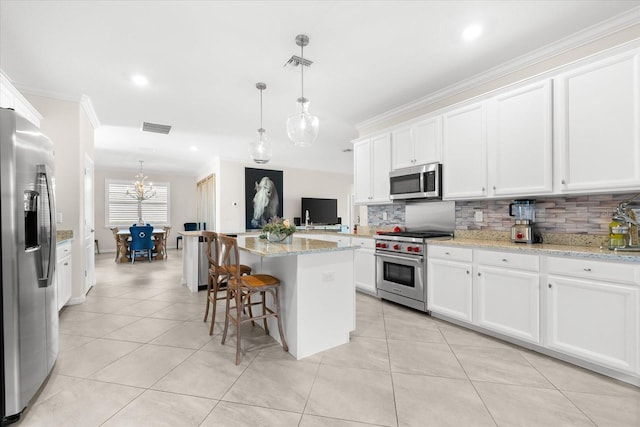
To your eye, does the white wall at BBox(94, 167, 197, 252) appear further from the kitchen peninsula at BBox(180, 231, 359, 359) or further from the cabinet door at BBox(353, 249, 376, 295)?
the kitchen peninsula at BBox(180, 231, 359, 359)

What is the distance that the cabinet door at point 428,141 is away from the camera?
11.8 ft

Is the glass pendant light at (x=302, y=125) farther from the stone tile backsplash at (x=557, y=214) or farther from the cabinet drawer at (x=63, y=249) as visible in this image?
the cabinet drawer at (x=63, y=249)

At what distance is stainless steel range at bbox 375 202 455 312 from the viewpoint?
11.2 ft

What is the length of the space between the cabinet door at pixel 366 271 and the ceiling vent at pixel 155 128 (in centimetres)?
387

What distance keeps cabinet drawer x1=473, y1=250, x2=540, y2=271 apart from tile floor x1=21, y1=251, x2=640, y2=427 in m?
0.71

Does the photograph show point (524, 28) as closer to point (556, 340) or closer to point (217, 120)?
point (556, 340)

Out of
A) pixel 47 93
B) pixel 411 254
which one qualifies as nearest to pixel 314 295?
Result: pixel 411 254

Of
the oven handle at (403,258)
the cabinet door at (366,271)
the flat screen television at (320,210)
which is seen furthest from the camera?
the flat screen television at (320,210)

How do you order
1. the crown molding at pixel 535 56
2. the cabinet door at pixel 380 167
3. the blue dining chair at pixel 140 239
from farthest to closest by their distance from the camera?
1. the blue dining chair at pixel 140 239
2. the cabinet door at pixel 380 167
3. the crown molding at pixel 535 56

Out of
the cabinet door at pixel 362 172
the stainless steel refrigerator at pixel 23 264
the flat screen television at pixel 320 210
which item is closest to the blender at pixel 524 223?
the cabinet door at pixel 362 172

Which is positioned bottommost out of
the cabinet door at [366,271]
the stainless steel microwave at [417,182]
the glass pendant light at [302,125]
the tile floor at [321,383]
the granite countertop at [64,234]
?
the tile floor at [321,383]

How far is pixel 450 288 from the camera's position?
3111mm

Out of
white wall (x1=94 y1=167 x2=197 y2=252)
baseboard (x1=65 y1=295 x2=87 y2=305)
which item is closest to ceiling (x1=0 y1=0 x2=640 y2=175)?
baseboard (x1=65 y1=295 x2=87 y2=305)

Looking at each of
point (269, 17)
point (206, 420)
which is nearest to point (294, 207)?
point (269, 17)
